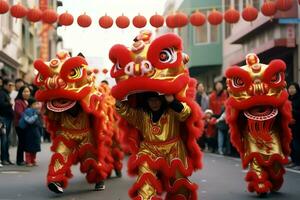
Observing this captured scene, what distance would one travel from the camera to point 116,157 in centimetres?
1024

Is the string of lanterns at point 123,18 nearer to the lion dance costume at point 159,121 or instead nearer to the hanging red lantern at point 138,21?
the hanging red lantern at point 138,21

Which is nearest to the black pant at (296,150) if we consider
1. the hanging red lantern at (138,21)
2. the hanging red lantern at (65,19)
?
the hanging red lantern at (138,21)

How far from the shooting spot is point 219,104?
614 inches

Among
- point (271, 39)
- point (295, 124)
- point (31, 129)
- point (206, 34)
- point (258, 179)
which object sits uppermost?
point (206, 34)

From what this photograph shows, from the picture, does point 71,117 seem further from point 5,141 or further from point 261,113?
point 5,141

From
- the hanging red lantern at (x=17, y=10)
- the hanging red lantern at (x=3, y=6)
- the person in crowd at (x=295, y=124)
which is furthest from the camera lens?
the hanging red lantern at (x=17, y=10)

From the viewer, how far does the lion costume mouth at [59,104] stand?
8.12 metres

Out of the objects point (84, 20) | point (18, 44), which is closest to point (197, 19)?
point (84, 20)

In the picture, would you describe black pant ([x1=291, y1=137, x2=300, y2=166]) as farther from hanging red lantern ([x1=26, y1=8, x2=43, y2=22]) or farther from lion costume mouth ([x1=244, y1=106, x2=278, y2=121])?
hanging red lantern ([x1=26, y1=8, x2=43, y2=22])

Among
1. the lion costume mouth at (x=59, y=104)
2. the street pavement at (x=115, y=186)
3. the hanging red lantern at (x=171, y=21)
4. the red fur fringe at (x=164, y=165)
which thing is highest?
the hanging red lantern at (x=171, y=21)

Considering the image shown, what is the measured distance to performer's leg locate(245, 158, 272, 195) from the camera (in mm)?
7906

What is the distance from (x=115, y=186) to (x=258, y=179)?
2.37m

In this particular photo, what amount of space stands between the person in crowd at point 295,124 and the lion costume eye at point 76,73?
4634 mm

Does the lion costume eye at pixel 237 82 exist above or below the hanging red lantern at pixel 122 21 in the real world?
below
